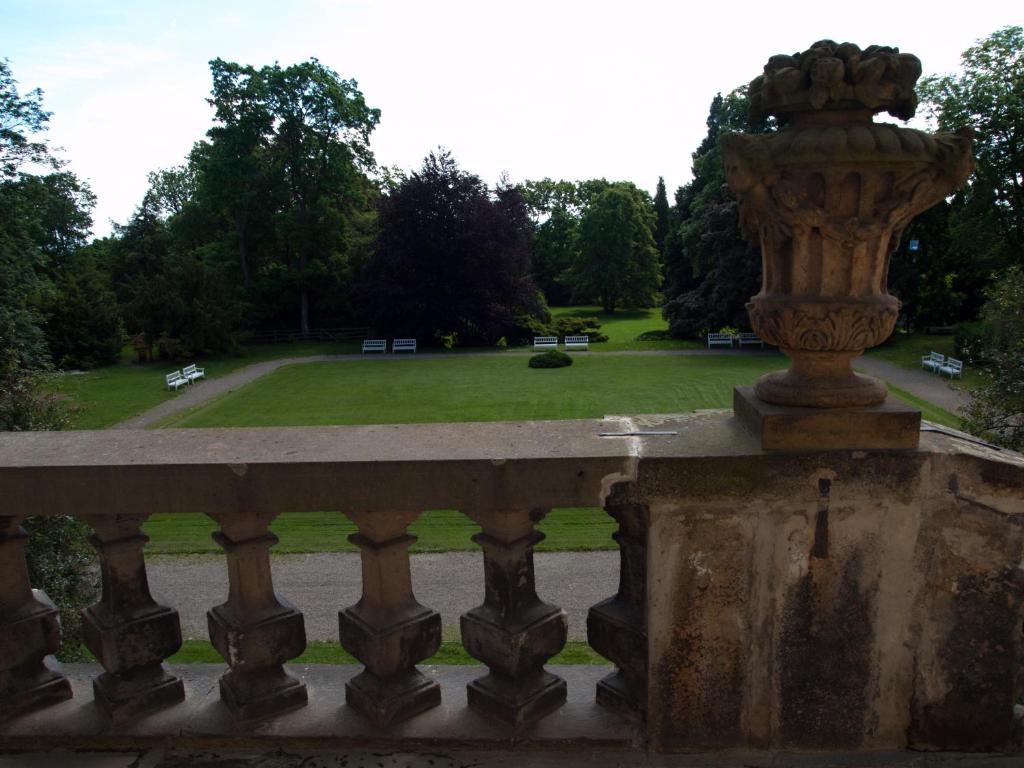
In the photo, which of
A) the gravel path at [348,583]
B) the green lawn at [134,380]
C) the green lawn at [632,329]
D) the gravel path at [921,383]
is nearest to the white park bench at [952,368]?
the gravel path at [921,383]

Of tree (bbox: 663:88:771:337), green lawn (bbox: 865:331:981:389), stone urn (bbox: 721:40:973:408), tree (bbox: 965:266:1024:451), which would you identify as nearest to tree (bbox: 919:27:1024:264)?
green lawn (bbox: 865:331:981:389)

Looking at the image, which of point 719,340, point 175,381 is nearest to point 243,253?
point 175,381

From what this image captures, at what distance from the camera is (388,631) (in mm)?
2326

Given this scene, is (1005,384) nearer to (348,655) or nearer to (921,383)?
(348,655)

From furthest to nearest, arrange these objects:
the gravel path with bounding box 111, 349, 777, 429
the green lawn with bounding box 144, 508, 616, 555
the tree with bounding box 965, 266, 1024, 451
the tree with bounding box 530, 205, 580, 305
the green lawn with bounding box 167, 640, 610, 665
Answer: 1. the tree with bounding box 530, 205, 580, 305
2. the gravel path with bounding box 111, 349, 777, 429
3. the green lawn with bounding box 144, 508, 616, 555
4. the tree with bounding box 965, 266, 1024, 451
5. the green lawn with bounding box 167, 640, 610, 665

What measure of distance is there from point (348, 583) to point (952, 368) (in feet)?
77.7

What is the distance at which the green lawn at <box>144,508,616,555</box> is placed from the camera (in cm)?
1280

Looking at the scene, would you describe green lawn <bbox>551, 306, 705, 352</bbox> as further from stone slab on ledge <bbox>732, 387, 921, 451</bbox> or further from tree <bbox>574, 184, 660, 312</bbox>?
stone slab on ledge <bbox>732, 387, 921, 451</bbox>

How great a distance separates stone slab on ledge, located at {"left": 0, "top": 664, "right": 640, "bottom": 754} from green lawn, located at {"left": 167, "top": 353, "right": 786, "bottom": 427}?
16.4 metres

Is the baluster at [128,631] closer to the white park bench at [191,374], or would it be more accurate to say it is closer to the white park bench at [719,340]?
the white park bench at [191,374]

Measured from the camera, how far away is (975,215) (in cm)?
3125

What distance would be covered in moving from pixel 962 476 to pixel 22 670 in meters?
2.94

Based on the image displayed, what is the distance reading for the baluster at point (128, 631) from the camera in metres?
2.36

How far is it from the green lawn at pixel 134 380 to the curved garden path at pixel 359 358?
0.66m
